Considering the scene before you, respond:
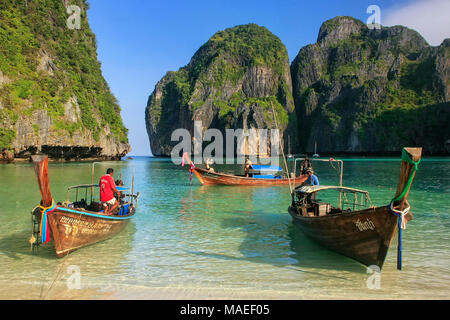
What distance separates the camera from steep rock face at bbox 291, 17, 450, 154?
8919cm

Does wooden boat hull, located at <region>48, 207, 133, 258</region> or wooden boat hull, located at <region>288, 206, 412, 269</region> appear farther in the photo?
wooden boat hull, located at <region>48, 207, 133, 258</region>

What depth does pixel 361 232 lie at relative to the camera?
20.4 ft

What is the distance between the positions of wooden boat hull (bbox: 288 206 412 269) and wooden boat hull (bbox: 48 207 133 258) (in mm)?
5457

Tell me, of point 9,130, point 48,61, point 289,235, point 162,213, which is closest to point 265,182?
point 162,213

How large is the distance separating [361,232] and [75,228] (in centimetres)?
639

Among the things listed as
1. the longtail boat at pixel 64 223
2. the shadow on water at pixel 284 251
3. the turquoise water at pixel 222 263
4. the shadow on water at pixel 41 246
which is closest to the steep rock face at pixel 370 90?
the shadow on water at pixel 284 251

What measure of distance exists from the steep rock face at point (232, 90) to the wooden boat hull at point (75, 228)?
9508cm

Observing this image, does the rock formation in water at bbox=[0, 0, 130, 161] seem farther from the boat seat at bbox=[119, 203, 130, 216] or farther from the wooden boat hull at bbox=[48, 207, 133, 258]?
the wooden boat hull at bbox=[48, 207, 133, 258]

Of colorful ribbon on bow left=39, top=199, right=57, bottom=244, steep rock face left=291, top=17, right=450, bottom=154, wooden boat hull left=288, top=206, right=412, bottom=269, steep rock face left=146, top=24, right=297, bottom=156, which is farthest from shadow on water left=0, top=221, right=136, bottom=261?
steep rock face left=146, top=24, right=297, bottom=156

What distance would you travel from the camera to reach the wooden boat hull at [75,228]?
6680 mm

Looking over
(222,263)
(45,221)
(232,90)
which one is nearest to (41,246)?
(45,221)

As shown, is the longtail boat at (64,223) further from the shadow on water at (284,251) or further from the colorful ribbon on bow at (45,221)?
the shadow on water at (284,251)

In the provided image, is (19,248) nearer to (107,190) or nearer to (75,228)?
(75,228)
